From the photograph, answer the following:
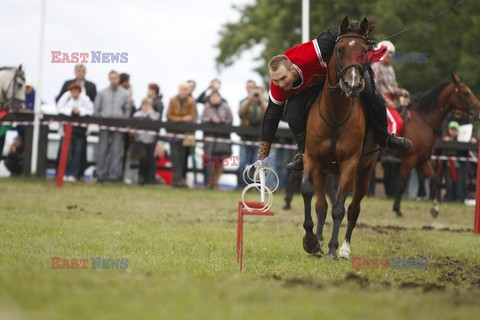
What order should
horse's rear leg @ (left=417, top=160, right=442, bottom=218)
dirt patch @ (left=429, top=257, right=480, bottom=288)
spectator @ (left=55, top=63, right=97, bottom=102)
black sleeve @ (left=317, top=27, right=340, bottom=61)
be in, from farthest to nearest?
spectator @ (left=55, top=63, right=97, bottom=102)
horse's rear leg @ (left=417, top=160, right=442, bottom=218)
black sleeve @ (left=317, top=27, right=340, bottom=61)
dirt patch @ (left=429, top=257, right=480, bottom=288)

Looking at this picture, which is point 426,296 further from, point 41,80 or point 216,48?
point 216,48

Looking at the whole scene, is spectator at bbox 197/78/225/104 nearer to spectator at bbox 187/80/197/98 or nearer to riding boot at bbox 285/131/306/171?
spectator at bbox 187/80/197/98

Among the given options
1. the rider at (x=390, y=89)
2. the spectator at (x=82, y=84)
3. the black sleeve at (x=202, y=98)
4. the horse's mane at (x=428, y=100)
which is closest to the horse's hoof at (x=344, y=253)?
the rider at (x=390, y=89)

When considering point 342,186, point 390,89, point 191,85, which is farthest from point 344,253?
point 191,85

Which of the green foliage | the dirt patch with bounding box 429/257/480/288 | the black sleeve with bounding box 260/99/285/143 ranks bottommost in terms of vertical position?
the dirt patch with bounding box 429/257/480/288

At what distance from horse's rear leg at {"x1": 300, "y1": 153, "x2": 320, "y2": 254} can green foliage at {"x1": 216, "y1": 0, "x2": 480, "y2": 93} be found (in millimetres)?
23150

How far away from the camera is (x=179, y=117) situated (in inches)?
856

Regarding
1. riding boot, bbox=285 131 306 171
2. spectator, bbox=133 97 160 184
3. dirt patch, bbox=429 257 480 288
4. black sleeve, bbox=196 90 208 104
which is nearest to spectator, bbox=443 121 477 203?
black sleeve, bbox=196 90 208 104

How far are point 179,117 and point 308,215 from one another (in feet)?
40.0

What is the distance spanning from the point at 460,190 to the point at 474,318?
710 inches

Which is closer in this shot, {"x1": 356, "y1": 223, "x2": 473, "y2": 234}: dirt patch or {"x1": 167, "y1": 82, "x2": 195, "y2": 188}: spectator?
{"x1": 356, "y1": 223, "x2": 473, "y2": 234}: dirt patch

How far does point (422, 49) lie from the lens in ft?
120

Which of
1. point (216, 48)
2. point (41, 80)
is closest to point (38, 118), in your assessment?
point (41, 80)

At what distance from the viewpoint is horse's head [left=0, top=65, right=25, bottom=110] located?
20.3 metres
